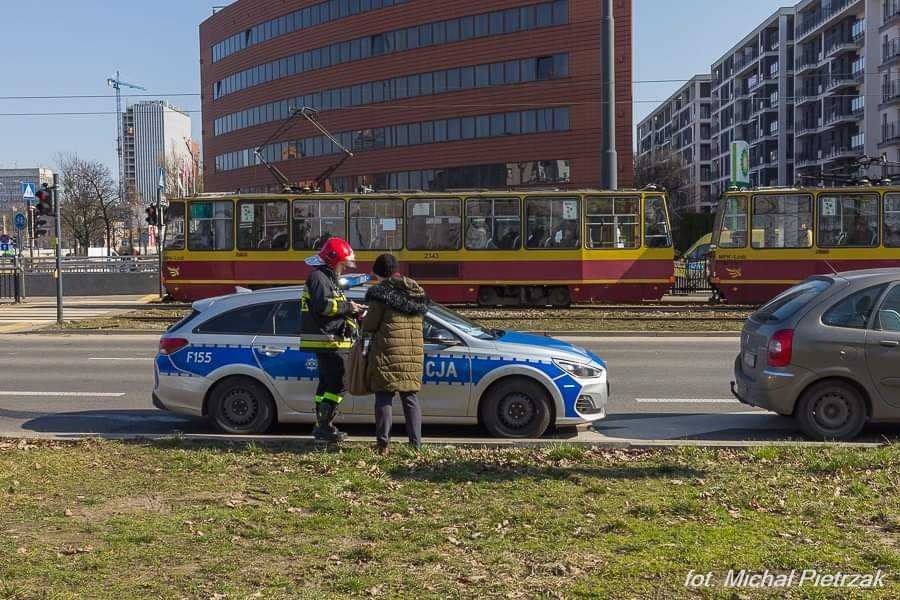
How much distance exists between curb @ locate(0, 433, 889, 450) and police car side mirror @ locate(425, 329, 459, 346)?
2.98 feet

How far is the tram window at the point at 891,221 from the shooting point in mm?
22498

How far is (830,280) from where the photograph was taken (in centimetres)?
887

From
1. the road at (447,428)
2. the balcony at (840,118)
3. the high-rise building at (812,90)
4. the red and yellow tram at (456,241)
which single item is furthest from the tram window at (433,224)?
the balcony at (840,118)

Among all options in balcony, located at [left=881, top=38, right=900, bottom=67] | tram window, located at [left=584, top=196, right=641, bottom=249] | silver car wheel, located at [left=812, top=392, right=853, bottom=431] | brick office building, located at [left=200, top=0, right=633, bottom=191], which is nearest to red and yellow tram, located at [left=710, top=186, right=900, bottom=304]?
tram window, located at [left=584, top=196, right=641, bottom=249]

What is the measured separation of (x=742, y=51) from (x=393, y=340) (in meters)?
97.5

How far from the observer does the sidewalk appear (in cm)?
2239

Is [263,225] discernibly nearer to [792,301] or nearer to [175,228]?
[175,228]

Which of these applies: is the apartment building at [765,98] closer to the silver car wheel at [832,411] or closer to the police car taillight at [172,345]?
the silver car wheel at [832,411]

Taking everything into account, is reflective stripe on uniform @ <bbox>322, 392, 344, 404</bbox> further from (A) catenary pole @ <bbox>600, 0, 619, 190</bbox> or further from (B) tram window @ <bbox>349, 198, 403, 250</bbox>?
(A) catenary pole @ <bbox>600, 0, 619, 190</bbox>

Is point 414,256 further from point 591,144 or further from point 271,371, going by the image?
point 591,144

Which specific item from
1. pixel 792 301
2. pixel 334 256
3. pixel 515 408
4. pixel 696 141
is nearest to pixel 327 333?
pixel 334 256

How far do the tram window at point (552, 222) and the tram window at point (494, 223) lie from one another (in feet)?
1.01

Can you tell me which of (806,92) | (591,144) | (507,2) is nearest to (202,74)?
(507,2)

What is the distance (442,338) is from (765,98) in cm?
8832
